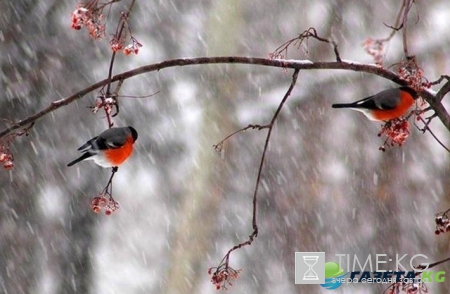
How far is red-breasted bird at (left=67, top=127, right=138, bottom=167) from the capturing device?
1.57 metres

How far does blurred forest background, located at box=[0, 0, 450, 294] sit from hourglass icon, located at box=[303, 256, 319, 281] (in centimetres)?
20

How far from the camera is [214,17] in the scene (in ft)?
16.2

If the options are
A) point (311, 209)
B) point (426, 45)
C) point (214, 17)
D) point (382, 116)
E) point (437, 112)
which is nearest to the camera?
point (437, 112)

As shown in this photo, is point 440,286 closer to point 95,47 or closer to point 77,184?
point 77,184

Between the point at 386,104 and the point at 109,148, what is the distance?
63 cm

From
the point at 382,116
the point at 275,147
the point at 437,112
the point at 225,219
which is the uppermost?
the point at 275,147

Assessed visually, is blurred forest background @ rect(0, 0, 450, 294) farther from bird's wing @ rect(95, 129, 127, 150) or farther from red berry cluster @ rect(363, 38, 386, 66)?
red berry cluster @ rect(363, 38, 386, 66)

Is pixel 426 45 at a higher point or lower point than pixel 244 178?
higher

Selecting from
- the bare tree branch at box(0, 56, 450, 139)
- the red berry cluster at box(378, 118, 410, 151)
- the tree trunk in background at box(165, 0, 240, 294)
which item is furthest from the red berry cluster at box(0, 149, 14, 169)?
the tree trunk in background at box(165, 0, 240, 294)

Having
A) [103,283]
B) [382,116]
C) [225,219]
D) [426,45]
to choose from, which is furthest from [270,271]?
[382,116]

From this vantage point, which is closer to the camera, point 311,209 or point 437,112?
point 437,112

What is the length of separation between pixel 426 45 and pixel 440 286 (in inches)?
59.8

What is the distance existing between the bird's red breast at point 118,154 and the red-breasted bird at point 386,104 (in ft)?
1.74

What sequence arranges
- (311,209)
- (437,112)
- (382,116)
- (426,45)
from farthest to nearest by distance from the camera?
(311,209), (426,45), (382,116), (437,112)
